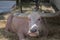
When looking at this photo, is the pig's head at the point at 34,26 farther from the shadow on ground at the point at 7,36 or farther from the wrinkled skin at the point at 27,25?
the shadow on ground at the point at 7,36

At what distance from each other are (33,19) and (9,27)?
36 centimetres

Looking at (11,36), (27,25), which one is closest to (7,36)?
(11,36)

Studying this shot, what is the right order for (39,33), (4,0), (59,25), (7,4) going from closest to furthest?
(39,33)
(59,25)
(7,4)
(4,0)

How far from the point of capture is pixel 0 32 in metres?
2.06

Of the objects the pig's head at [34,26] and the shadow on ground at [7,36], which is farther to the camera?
the shadow on ground at [7,36]

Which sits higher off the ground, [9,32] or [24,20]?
[24,20]

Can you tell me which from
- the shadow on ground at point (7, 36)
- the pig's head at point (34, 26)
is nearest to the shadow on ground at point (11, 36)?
the shadow on ground at point (7, 36)

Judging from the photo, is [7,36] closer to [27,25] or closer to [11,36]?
[11,36]

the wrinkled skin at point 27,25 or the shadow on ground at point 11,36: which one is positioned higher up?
the wrinkled skin at point 27,25

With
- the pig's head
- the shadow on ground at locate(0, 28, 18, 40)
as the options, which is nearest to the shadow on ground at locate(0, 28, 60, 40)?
the shadow on ground at locate(0, 28, 18, 40)

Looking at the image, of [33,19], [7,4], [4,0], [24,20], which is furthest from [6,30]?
[4,0]

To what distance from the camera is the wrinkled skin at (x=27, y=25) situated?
1.81m

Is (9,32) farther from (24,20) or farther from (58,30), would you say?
(58,30)

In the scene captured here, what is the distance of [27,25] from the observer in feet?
6.30
